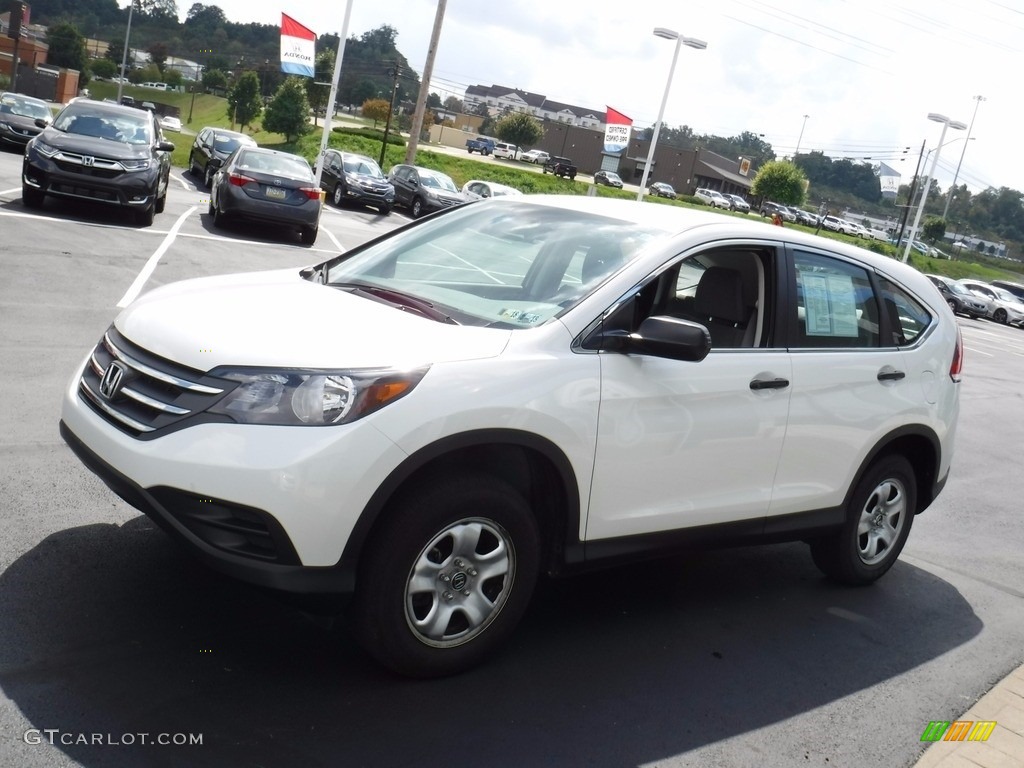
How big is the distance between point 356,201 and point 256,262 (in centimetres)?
1525

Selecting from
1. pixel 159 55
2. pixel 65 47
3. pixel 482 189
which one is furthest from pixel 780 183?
pixel 159 55

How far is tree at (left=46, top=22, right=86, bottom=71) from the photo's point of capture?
11512 centimetres

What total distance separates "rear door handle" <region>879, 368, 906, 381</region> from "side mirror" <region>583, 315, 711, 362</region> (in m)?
1.60

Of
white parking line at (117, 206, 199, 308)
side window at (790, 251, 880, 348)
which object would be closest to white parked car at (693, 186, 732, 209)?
white parking line at (117, 206, 199, 308)

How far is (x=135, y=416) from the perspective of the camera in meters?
3.57

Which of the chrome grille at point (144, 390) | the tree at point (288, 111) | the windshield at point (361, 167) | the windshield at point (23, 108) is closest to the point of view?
the chrome grille at point (144, 390)

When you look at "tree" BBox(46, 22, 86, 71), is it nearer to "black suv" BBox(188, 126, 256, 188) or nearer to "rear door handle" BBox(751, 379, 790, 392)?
"black suv" BBox(188, 126, 256, 188)

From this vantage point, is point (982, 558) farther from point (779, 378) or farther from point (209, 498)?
point (209, 498)

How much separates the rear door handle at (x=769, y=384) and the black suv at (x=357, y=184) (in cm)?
2506

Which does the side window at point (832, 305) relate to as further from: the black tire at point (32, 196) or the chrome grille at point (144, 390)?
the black tire at point (32, 196)

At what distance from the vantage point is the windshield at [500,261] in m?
4.18

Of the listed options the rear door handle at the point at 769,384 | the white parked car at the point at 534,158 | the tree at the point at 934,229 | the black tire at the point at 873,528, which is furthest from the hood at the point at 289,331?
the tree at the point at 934,229

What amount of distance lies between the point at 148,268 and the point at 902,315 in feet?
29.4

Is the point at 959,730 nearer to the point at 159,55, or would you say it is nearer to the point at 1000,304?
the point at 1000,304
